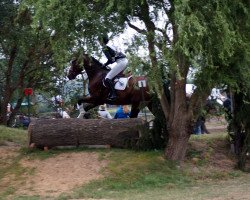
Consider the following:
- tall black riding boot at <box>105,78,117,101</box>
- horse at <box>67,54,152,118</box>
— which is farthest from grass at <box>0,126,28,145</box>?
tall black riding boot at <box>105,78,117,101</box>

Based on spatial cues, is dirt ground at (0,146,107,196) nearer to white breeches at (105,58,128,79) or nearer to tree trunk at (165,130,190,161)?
tree trunk at (165,130,190,161)

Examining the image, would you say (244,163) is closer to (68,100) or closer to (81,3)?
(81,3)

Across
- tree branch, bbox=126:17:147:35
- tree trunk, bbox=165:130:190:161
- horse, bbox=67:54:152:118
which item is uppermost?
tree branch, bbox=126:17:147:35

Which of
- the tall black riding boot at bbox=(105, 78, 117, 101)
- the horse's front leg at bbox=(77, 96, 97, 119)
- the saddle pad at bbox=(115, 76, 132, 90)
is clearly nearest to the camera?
the tall black riding boot at bbox=(105, 78, 117, 101)

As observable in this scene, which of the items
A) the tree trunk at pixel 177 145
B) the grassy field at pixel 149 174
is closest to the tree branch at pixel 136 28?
the tree trunk at pixel 177 145

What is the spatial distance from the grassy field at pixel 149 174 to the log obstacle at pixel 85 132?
29 centimetres

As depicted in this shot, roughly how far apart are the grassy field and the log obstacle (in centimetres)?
29

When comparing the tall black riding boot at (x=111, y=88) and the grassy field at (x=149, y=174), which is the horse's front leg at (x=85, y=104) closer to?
the tall black riding boot at (x=111, y=88)

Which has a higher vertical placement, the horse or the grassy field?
the horse

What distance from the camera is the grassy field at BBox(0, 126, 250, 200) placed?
11.7 m

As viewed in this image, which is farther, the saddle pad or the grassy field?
the saddle pad

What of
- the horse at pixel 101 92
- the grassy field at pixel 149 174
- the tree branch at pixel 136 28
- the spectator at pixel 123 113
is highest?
the tree branch at pixel 136 28

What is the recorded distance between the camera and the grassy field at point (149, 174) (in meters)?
11.7

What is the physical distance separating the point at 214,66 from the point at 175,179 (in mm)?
3278
